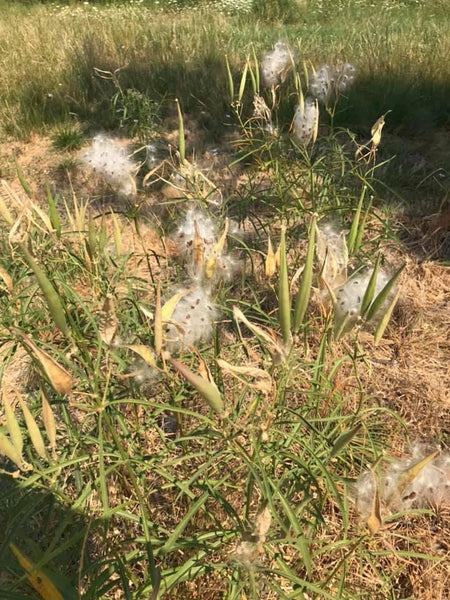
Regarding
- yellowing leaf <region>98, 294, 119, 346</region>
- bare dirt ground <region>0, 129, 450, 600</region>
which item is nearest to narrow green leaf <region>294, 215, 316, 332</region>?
yellowing leaf <region>98, 294, 119, 346</region>

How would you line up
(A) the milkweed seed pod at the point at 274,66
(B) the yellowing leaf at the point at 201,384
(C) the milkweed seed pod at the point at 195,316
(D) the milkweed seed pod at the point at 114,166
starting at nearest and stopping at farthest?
(B) the yellowing leaf at the point at 201,384 → (C) the milkweed seed pod at the point at 195,316 → (D) the milkweed seed pod at the point at 114,166 → (A) the milkweed seed pod at the point at 274,66

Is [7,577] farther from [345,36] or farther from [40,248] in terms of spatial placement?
[345,36]

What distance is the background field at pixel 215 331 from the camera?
3.69ft

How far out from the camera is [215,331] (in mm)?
1488

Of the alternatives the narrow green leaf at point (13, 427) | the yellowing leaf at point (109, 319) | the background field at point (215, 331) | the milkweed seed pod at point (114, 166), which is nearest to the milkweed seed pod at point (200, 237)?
the background field at point (215, 331)

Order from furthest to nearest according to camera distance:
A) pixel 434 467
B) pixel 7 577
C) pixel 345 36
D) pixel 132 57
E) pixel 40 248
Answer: pixel 345 36 < pixel 132 57 < pixel 434 467 < pixel 7 577 < pixel 40 248

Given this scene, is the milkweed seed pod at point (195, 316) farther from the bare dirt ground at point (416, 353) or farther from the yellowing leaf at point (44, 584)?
the yellowing leaf at point (44, 584)

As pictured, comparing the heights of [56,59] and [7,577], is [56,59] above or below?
above

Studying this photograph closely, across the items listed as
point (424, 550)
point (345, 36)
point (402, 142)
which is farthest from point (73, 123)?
point (424, 550)

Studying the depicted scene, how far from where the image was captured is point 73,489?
71.7 inches

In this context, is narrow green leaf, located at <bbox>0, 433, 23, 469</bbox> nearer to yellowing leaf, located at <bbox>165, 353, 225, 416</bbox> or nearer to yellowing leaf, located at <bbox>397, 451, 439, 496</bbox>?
yellowing leaf, located at <bbox>165, 353, 225, 416</bbox>

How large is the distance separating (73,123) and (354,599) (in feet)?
14.1

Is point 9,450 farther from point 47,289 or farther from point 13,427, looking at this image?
point 47,289

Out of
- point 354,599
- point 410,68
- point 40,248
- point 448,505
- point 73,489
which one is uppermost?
point 40,248
